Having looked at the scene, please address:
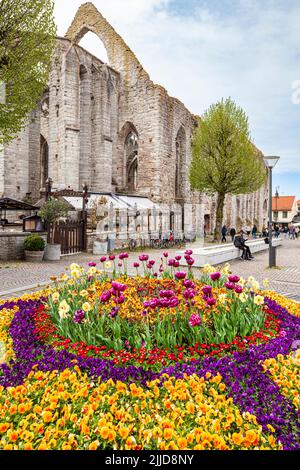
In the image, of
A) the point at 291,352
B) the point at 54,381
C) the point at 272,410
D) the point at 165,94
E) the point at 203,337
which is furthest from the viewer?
the point at 165,94

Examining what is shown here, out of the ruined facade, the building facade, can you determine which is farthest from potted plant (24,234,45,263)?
the building facade

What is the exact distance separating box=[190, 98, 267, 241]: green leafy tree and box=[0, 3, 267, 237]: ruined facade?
395 centimetres

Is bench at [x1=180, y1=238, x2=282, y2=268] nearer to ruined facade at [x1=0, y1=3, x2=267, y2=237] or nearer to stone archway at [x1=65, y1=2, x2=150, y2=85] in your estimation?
ruined facade at [x1=0, y1=3, x2=267, y2=237]

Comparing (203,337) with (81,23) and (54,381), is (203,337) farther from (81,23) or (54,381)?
(81,23)

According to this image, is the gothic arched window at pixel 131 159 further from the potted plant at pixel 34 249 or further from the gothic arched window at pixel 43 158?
the potted plant at pixel 34 249

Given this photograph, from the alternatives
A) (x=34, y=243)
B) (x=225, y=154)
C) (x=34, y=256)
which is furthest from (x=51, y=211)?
(x=225, y=154)

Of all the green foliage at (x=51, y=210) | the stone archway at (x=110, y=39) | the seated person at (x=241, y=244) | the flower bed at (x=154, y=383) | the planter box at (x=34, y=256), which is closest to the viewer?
the flower bed at (x=154, y=383)

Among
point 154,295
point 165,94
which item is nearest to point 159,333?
point 154,295

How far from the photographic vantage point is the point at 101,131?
25.1 metres

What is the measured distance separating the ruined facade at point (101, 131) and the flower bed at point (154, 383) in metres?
19.5

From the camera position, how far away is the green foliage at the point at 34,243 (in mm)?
12617

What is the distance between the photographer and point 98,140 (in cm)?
2517

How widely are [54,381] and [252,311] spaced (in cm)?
251

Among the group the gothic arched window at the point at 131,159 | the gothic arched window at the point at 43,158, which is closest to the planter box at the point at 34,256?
the gothic arched window at the point at 43,158
